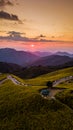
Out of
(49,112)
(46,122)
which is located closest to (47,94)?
(49,112)

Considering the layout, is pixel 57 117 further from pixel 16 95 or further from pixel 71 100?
pixel 16 95

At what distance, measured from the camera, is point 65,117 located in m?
89.8

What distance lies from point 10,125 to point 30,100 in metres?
19.0

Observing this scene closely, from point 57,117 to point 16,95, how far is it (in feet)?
121

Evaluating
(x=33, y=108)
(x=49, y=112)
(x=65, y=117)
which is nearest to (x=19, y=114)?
(x=33, y=108)

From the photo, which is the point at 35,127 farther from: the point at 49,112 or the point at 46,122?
the point at 49,112

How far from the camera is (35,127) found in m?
86.0

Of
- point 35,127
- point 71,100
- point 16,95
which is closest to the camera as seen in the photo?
point 35,127

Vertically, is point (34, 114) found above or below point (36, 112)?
below

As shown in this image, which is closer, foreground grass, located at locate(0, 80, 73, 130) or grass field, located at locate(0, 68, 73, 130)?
foreground grass, located at locate(0, 80, 73, 130)

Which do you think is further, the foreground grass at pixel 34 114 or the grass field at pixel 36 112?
the grass field at pixel 36 112

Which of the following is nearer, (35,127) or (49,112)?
(35,127)

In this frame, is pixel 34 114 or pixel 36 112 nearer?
pixel 34 114

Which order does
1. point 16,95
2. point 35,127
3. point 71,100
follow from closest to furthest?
1. point 35,127
2. point 71,100
3. point 16,95
